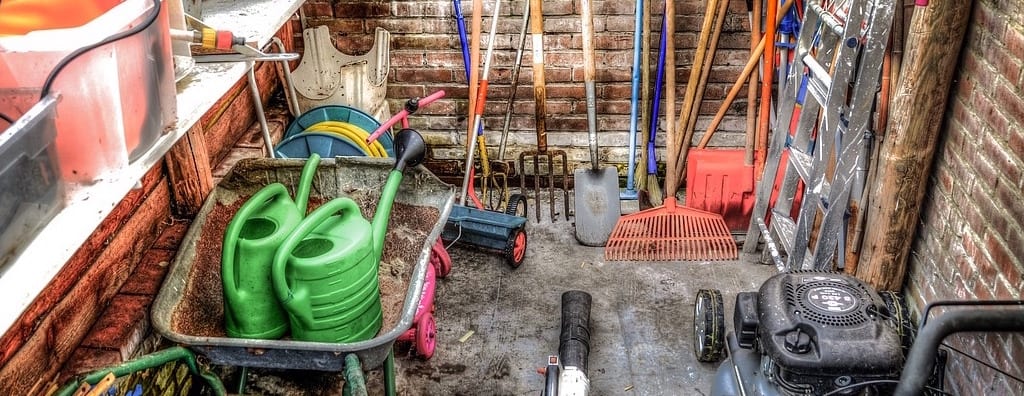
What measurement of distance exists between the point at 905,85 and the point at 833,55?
2.29ft

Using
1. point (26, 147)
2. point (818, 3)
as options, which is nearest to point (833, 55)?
point (818, 3)

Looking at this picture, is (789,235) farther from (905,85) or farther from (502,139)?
(502,139)

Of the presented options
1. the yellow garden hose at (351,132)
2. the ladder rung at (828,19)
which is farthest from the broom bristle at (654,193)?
the yellow garden hose at (351,132)

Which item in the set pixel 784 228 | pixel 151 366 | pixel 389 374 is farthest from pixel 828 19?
pixel 151 366

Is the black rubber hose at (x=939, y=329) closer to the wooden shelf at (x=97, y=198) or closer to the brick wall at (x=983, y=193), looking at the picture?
the brick wall at (x=983, y=193)

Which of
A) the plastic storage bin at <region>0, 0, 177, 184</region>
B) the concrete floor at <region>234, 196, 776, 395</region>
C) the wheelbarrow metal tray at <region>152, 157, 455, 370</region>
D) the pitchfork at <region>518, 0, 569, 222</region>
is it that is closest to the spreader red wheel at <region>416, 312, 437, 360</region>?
the concrete floor at <region>234, 196, 776, 395</region>

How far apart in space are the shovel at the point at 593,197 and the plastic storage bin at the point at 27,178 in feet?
9.59

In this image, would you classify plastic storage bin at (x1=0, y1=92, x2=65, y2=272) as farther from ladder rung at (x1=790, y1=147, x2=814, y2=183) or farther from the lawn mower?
ladder rung at (x1=790, y1=147, x2=814, y2=183)

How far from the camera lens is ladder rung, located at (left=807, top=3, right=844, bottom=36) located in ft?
9.33

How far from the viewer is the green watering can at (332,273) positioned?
219 cm

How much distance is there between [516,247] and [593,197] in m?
0.51

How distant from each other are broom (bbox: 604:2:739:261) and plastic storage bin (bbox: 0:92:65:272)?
9.41 ft

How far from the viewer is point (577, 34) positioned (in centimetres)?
408

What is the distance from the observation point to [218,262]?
252 cm
